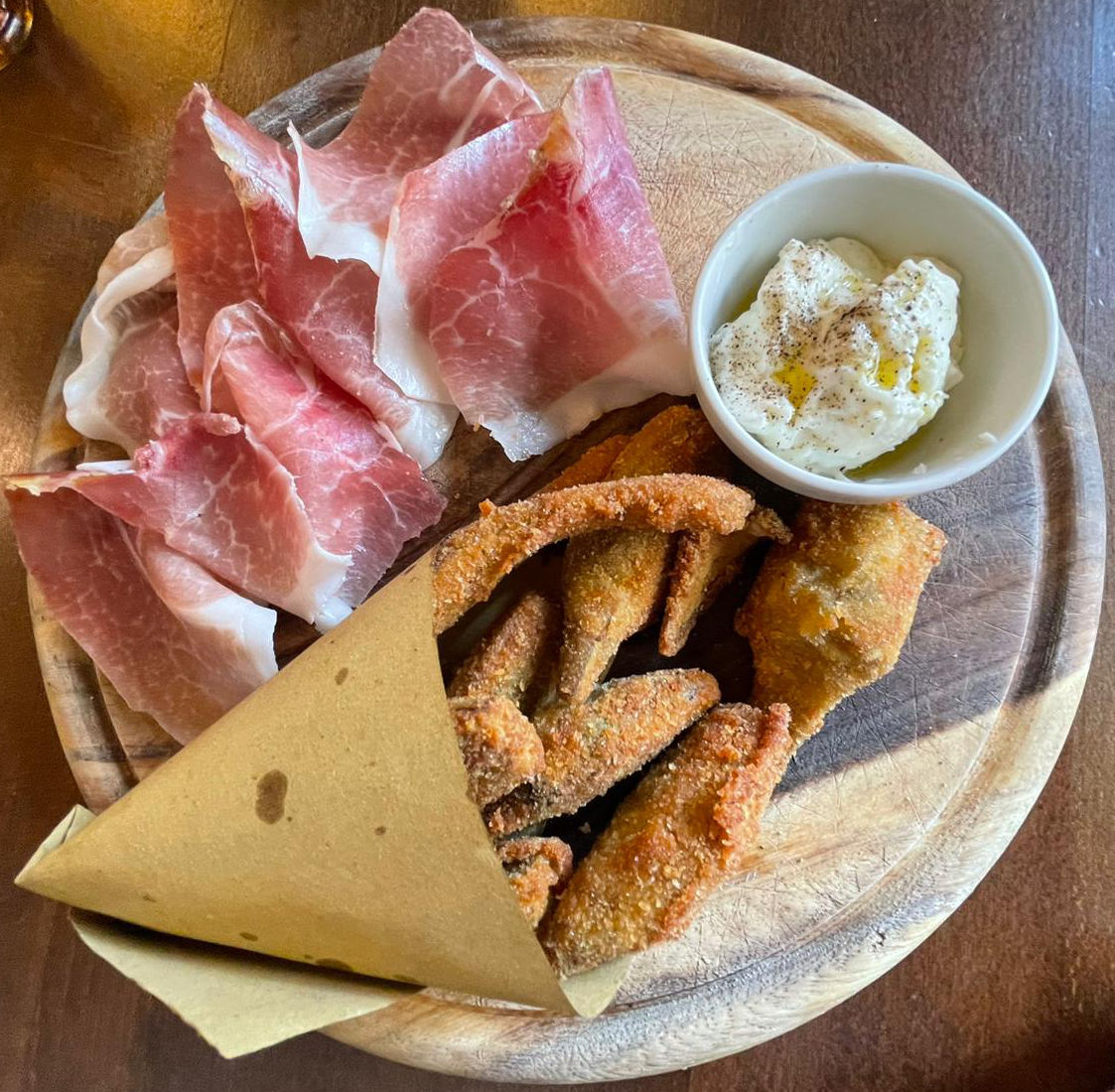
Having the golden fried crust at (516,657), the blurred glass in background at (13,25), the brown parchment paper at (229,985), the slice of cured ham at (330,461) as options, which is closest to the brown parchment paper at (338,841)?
the brown parchment paper at (229,985)

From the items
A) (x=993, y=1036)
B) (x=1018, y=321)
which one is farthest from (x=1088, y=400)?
(x=993, y=1036)

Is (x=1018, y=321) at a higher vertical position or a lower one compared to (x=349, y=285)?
lower

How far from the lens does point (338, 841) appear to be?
41.4 inches

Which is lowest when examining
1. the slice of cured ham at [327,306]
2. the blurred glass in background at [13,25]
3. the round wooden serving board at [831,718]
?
the round wooden serving board at [831,718]

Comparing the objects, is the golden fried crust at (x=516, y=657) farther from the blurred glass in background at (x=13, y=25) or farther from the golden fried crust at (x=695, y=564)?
the blurred glass in background at (x=13, y=25)

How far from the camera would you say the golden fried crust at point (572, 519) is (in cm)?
120

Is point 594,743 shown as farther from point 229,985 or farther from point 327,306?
point 327,306

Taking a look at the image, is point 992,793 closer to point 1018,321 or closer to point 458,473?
point 1018,321

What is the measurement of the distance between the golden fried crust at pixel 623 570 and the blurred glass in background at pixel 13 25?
1.58 m

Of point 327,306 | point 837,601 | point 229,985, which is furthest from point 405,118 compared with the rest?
point 229,985

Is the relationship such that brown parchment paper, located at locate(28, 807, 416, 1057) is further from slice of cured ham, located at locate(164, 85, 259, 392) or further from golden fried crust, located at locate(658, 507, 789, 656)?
slice of cured ham, located at locate(164, 85, 259, 392)

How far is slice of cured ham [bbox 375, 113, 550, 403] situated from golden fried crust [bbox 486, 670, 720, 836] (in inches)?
23.3

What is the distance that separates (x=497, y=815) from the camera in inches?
47.8

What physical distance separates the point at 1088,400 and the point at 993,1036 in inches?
45.5
